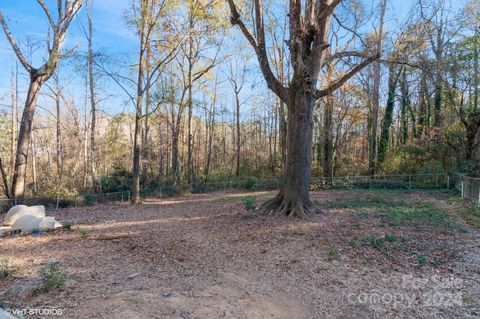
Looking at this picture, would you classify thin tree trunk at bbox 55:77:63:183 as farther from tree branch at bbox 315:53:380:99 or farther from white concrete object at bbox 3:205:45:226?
tree branch at bbox 315:53:380:99

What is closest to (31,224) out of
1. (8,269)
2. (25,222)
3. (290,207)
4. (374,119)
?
(25,222)

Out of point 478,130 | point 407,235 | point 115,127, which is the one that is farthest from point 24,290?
point 478,130

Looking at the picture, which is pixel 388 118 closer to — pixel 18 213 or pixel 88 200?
pixel 88 200

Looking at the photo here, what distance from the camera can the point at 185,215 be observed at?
28.6 feet

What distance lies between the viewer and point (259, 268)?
14.6 ft

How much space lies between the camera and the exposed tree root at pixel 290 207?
708 centimetres

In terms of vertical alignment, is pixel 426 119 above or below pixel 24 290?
above

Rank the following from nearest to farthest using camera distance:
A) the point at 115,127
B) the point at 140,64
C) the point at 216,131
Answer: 1. the point at 140,64
2. the point at 115,127
3. the point at 216,131

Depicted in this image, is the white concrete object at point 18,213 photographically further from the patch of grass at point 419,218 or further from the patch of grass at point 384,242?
the patch of grass at point 419,218

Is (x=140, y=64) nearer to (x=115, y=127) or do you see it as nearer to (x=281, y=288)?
(x=115, y=127)

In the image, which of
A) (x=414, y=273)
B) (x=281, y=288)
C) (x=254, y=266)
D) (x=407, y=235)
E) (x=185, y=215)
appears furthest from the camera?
(x=185, y=215)

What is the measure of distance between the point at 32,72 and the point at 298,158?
9773 mm

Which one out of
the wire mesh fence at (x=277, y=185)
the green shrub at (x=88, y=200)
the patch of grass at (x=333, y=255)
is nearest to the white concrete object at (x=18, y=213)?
the wire mesh fence at (x=277, y=185)

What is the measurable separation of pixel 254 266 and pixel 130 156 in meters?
15.6
